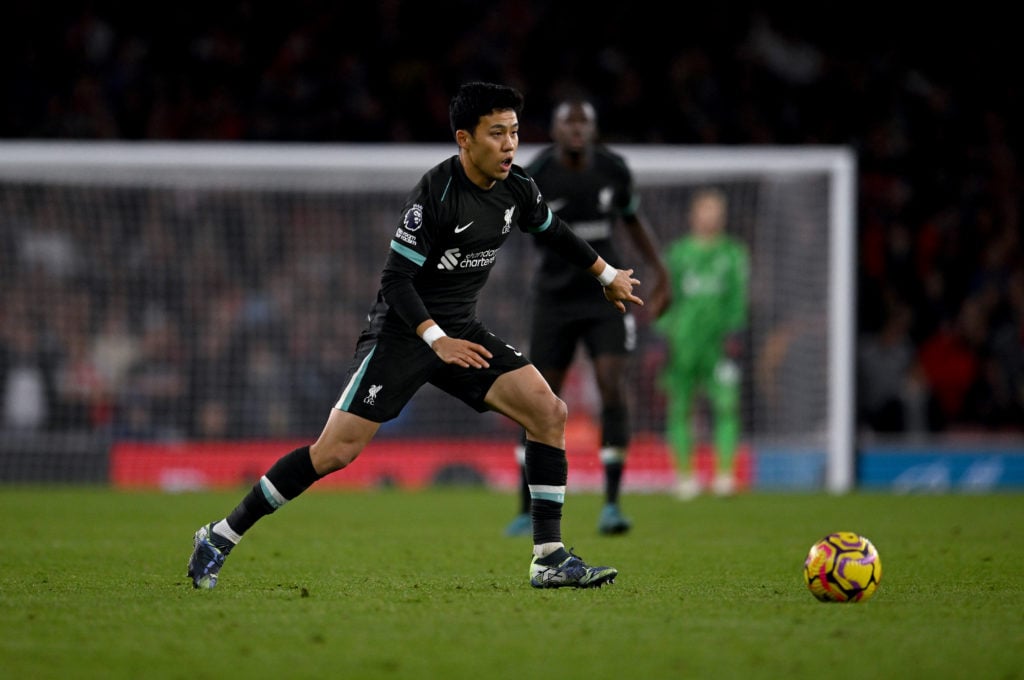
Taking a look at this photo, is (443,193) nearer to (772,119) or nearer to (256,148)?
(256,148)

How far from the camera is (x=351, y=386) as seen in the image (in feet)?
19.6

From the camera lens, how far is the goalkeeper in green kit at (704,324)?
1298cm

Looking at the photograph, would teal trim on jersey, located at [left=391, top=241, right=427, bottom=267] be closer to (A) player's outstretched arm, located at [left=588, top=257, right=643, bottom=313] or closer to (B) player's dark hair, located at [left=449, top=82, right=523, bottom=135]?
(B) player's dark hair, located at [left=449, top=82, right=523, bottom=135]

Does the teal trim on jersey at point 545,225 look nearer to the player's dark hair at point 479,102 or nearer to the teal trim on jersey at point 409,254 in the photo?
the player's dark hair at point 479,102

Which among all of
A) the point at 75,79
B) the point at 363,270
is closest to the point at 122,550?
the point at 363,270

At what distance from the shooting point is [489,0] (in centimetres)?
2009

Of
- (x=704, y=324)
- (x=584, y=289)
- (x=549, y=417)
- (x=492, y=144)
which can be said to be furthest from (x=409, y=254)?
(x=704, y=324)

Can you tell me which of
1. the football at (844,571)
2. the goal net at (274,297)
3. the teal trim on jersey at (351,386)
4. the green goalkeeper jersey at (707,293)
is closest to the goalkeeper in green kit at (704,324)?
the green goalkeeper jersey at (707,293)

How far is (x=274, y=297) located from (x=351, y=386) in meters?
10.2

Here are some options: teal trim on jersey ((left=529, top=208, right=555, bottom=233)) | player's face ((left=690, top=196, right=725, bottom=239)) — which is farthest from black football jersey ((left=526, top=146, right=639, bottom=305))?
player's face ((left=690, top=196, right=725, bottom=239))

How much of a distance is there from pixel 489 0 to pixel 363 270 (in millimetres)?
5726

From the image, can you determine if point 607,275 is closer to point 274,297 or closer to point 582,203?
point 582,203

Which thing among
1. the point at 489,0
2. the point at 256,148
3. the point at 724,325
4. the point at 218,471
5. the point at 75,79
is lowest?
the point at 218,471

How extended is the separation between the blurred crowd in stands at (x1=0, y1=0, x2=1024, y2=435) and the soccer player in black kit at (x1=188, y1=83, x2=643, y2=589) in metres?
9.80
